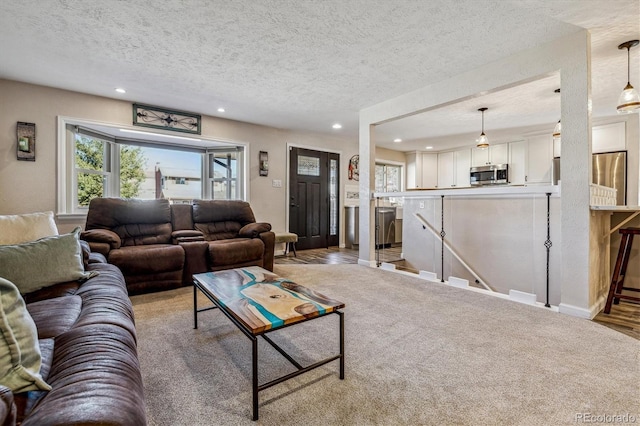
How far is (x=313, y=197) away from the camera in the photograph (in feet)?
19.8

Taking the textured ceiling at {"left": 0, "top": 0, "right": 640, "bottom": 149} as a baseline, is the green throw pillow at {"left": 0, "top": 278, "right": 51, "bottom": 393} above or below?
below

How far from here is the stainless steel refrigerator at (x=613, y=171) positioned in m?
4.52

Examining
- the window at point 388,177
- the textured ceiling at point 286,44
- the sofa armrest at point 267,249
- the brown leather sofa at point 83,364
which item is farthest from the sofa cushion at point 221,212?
the window at point 388,177

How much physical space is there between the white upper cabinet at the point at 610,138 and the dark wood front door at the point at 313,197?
447 cm

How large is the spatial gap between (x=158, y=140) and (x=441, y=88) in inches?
167

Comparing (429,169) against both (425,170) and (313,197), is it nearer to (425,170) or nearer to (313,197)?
(425,170)

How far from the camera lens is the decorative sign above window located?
416 centimetres

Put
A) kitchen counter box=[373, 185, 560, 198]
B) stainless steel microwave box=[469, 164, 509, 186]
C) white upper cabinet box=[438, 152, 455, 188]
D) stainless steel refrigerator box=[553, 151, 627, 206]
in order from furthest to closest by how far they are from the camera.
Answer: white upper cabinet box=[438, 152, 455, 188] → stainless steel microwave box=[469, 164, 509, 186] → stainless steel refrigerator box=[553, 151, 627, 206] → kitchen counter box=[373, 185, 560, 198]

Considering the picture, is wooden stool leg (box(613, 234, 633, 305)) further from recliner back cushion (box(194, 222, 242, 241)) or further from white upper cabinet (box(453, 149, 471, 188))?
white upper cabinet (box(453, 149, 471, 188))

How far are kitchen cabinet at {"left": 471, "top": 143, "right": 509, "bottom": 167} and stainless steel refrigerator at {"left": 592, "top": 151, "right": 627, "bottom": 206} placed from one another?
158 cm

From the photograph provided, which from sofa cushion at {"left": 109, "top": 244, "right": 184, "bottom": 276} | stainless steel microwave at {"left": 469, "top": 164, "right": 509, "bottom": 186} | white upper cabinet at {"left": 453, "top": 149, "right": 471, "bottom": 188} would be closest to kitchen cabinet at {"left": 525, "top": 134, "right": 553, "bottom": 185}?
stainless steel microwave at {"left": 469, "top": 164, "right": 509, "bottom": 186}

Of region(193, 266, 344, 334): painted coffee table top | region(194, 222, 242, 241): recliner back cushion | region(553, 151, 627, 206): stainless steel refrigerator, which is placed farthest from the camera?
region(553, 151, 627, 206): stainless steel refrigerator

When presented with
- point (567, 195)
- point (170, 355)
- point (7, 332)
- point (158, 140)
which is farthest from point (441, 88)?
point (158, 140)

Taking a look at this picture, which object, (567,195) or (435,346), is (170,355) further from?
(567,195)
